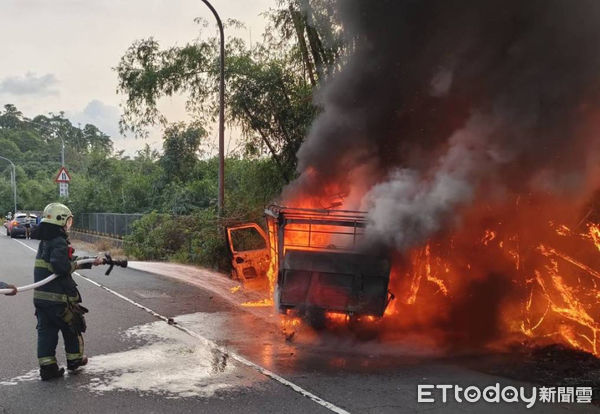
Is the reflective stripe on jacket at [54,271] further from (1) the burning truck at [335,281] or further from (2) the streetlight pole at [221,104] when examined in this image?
(2) the streetlight pole at [221,104]

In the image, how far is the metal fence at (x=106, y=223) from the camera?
23.9 m

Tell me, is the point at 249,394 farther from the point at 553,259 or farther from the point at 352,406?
the point at 553,259

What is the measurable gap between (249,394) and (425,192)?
3421mm

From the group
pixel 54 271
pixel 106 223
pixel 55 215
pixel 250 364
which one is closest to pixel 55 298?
pixel 54 271

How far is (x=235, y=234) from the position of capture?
1325 cm

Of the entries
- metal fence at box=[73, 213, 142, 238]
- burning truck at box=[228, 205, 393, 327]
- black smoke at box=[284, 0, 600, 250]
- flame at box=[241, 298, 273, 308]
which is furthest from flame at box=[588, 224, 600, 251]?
metal fence at box=[73, 213, 142, 238]

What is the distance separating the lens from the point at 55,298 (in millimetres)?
5402

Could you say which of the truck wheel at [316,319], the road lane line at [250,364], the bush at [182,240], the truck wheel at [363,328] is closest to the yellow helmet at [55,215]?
the road lane line at [250,364]

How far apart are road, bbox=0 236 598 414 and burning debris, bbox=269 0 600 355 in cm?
123

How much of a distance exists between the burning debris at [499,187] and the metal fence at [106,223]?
16849 mm

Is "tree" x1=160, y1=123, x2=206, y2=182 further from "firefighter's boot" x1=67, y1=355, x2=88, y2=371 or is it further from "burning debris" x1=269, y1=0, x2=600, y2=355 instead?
"firefighter's boot" x1=67, y1=355, x2=88, y2=371

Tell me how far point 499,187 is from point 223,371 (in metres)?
4.27

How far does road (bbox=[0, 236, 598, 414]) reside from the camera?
4.70m

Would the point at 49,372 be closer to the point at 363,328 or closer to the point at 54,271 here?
the point at 54,271
